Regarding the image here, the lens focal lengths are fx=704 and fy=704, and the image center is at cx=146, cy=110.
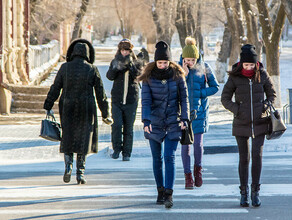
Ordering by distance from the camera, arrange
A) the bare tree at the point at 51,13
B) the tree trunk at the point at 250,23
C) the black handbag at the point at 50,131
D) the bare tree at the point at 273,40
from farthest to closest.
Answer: the bare tree at the point at 51,13
the tree trunk at the point at 250,23
the bare tree at the point at 273,40
the black handbag at the point at 50,131

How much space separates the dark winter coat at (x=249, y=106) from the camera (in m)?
7.33

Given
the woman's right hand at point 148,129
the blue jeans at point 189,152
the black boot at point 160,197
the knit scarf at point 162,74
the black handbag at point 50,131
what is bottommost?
the black boot at point 160,197

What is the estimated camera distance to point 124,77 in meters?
11.1

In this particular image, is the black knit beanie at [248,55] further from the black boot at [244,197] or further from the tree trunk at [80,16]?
the tree trunk at [80,16]

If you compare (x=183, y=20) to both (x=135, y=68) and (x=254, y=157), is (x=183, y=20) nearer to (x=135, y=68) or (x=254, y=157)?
(x=135, y=68)

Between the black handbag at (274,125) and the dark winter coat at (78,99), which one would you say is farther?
the dark winter coat at (78,99)

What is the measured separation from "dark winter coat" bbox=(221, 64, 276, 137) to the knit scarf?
2.29ft

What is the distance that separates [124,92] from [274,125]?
4187 mm

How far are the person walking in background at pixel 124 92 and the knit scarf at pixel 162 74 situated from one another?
139 inches

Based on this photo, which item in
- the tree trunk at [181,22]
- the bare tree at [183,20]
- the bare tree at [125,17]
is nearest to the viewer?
the bare tree at [183,20]

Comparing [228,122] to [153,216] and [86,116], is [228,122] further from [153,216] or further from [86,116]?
[153,216]

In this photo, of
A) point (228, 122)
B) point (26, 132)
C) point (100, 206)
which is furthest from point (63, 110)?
point (228, 122)

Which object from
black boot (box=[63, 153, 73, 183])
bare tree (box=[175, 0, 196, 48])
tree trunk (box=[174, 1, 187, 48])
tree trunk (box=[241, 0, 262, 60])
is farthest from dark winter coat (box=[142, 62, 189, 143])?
tree trunk (box=[174, 1, 187, 48])

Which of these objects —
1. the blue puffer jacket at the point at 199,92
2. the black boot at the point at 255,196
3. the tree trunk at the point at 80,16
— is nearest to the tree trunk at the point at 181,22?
the tree trunk at the point at 80,16
